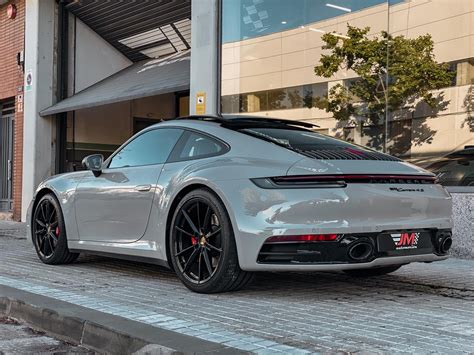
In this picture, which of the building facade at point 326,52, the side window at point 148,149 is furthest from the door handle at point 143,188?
the building facade at point 326,52

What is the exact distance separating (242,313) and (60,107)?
10.3 m

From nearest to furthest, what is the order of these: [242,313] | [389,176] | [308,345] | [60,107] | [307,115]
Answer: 1. [308,345]
2. [242,313]
3. [389,176]
4. [307,115]
5. [60,107]

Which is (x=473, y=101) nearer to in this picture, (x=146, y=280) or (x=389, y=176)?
(x=389, y=176)

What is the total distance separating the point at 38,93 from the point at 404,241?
37.1 feet

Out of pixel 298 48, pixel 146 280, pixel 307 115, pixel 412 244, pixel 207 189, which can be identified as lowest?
pixel 146 280

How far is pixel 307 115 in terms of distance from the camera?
927 centimetres

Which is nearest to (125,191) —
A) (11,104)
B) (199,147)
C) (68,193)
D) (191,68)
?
(199,147)

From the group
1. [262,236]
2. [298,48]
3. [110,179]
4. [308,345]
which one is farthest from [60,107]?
[308,345]

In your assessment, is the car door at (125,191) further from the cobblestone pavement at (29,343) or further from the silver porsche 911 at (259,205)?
the cobblestone pavement at (29,343)

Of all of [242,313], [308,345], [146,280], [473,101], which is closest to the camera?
[308,345]

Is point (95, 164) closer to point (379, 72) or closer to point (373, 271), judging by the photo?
point (373, 271)

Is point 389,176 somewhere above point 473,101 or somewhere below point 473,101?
below

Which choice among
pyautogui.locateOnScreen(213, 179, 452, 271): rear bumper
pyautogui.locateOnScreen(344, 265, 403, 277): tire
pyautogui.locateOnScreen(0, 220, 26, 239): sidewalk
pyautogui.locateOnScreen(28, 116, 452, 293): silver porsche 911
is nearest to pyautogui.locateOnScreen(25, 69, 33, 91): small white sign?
pyautogui.locateOnScreen(0, 220, 26, 239): sidewalk

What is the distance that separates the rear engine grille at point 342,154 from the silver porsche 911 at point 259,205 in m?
0.01
